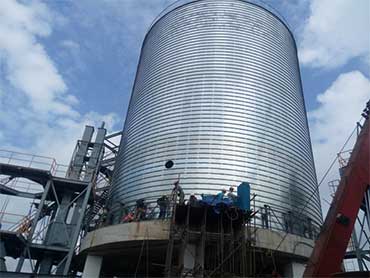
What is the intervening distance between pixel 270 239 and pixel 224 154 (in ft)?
14.0

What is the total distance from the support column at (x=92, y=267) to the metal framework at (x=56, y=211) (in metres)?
2.70

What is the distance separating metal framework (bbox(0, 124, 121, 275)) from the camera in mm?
18250

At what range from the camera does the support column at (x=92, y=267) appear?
15109 millimetres

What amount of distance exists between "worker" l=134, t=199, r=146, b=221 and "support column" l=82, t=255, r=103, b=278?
3164 millimetres

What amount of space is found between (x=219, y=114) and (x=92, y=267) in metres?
9.66

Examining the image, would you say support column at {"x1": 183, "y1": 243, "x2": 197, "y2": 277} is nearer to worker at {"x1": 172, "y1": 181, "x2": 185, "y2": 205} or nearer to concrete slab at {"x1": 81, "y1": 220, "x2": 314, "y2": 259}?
concrete slab at {"x1": 81, "y1": 220, "x2": 314, "y2": 259}

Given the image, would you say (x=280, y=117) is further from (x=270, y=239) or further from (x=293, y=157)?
(x=270, y=239)

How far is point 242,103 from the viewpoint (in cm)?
1727

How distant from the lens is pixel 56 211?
20.8m

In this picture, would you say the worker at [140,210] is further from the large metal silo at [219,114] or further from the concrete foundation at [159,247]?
the concrete foundation at [159,247]

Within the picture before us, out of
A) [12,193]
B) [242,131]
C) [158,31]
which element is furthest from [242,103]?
[12,193]

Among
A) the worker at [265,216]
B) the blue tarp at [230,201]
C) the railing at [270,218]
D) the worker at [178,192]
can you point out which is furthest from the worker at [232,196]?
the worker at [178,192]

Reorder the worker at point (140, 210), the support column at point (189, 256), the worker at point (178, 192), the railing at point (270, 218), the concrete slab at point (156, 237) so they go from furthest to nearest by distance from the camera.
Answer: the worker at point (140, 210)
the railing at point (270, 218)
the worker at point (178, 192)
the concrete slab at point (156, 237)
the support column at point (189, 256)

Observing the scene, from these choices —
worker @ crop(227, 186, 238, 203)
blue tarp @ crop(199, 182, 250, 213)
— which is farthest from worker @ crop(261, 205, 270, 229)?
worker @ crop(227, 186, 238, 203)
